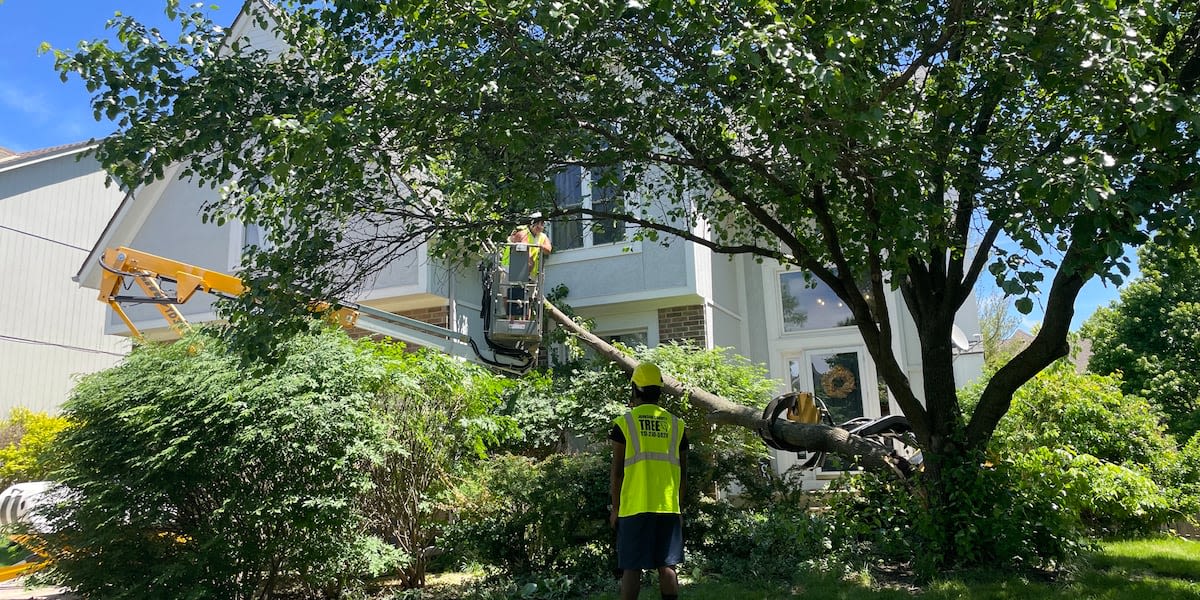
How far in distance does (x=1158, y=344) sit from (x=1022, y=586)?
35.5 ft

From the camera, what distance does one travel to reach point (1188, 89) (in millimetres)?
5477

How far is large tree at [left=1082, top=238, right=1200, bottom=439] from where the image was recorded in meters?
13.0

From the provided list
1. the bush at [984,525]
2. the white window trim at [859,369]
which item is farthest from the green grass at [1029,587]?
the white window trim at [859,369]

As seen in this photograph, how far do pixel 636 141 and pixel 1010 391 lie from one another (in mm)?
3471

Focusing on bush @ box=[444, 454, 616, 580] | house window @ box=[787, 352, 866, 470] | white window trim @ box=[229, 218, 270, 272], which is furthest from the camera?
white window trim @ box=[229, 218, 270, 272]

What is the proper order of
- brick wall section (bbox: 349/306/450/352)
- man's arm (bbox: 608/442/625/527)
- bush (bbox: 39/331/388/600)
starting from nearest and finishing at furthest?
man's arm (bbox: 608/442/625/527)
bush (bbox: 39/331/388/600)
brick wall section (bbox: 349/306/450/352)

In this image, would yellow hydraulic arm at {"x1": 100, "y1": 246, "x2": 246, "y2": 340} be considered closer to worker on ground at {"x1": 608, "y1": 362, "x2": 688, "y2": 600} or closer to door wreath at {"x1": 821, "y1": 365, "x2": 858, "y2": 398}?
worker on ground at {"x1": 608, "y1": 362, "x2": 688, "y2": 600}

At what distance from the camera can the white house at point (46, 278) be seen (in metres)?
20.5

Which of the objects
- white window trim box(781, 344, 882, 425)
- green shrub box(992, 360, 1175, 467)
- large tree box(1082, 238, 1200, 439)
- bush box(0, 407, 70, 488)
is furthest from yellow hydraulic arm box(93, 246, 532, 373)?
large tree box(1082, 238, 1200, 439)

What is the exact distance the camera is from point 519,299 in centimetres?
1091

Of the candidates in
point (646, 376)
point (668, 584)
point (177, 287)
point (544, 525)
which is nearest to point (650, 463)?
point (646, 376)

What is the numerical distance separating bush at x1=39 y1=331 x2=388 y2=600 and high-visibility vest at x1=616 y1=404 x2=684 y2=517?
8.45 feet

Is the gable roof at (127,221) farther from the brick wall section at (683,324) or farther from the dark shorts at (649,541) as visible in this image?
the dark shorts at (649,541)

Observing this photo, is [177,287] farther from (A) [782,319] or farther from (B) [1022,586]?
(B) [1022,586]
